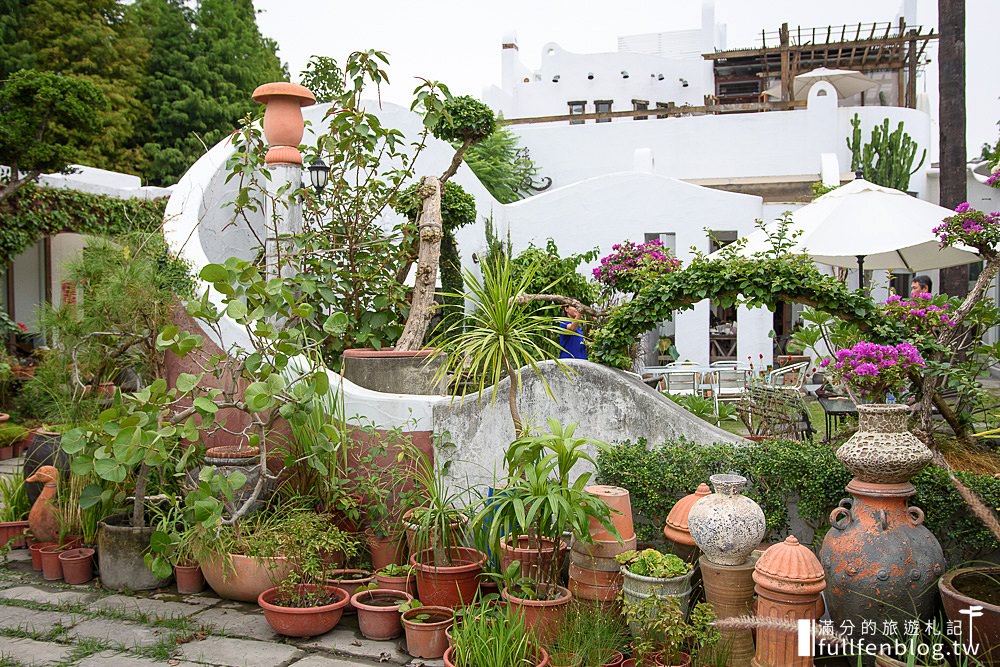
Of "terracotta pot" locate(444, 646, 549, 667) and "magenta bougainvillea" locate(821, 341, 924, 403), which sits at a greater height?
"magenta bougainvillea" locate(821, 341, 924, 403)

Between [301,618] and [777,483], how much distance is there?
259 cm

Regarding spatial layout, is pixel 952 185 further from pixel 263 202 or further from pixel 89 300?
pixel 89 300

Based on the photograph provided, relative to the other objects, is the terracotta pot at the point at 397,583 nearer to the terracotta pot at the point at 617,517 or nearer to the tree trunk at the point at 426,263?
the terracotta pot at the point at 617,517

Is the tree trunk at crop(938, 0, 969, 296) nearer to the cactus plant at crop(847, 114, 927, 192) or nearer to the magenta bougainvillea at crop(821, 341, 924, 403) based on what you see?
the magenta bougainvillea at crop(821, 341, 924, 403)

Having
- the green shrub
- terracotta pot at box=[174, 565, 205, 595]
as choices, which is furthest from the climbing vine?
the green shrub

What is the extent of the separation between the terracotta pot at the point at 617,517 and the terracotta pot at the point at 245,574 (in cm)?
172

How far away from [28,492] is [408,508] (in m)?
2.88

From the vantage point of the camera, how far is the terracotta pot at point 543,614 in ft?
13.0

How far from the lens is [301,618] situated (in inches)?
168

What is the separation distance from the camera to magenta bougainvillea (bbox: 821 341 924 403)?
14.2 feet

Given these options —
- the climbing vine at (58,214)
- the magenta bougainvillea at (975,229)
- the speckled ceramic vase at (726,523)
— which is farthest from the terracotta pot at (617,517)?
the climbing vine at (58,214)

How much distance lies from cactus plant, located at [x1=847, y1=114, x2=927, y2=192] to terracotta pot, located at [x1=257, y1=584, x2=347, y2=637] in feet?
44.6

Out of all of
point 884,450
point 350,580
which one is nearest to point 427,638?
point 350,580

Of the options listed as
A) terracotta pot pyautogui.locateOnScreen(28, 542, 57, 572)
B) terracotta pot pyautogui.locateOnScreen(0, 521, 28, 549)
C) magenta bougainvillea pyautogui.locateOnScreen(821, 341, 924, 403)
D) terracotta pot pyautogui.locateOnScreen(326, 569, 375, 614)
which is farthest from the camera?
terracotta pot pyautogui.locateOnScreen(0, 521, 28, 549)
